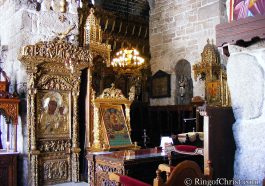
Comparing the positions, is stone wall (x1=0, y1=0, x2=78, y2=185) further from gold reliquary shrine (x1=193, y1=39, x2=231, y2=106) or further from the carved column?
gold reliquary shrine (x1=193, y1=39, x2=231, y2=106)

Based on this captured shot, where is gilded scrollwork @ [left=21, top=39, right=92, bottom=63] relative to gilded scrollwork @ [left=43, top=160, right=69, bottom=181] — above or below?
above

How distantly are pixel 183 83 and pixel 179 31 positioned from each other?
1590 millimetres

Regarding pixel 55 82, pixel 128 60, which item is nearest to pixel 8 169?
pixel 55 82

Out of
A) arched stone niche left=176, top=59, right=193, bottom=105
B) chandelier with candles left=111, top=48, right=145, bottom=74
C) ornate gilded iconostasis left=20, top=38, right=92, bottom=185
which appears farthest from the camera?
arched stone niche left=176, top=59, right=193, bottom=105

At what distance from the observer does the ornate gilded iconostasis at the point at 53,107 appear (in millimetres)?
4543

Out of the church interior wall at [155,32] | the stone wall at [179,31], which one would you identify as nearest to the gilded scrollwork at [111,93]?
the church interior wall at [155,32]

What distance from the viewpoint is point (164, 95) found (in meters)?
9.95

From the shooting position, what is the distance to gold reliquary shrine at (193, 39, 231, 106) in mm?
8023

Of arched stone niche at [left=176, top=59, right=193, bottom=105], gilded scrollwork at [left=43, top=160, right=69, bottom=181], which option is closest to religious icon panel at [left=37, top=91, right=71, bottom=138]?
gilded scrollwork at [left=43, top=160, right=69, bottom=181]

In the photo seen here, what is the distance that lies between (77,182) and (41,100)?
1349 mm

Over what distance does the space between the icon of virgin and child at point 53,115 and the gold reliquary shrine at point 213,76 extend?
4.38m

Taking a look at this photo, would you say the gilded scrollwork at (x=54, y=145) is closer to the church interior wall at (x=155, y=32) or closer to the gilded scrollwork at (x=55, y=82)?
the church interior wall at (x=155, y=32)

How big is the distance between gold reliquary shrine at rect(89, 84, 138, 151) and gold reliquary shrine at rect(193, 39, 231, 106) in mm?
3296

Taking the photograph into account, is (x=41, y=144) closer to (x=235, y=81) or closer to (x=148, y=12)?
(x=235, y=81)
